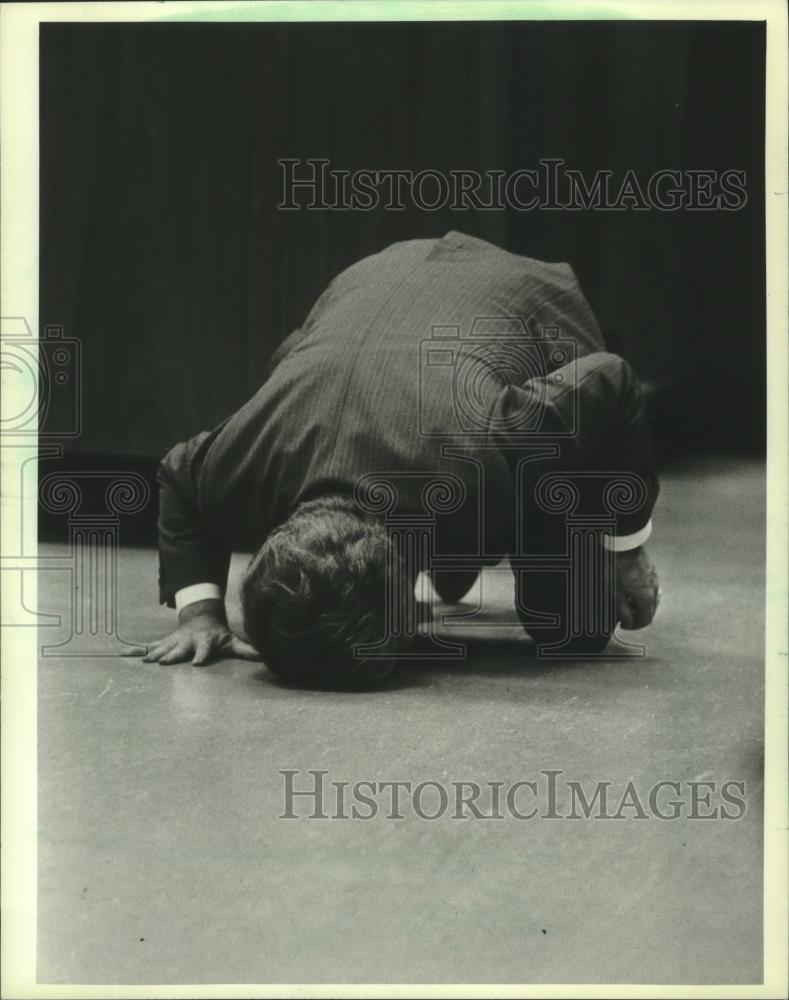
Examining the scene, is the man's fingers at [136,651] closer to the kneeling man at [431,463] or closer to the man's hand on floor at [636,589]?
the kneeling man at [431,463]

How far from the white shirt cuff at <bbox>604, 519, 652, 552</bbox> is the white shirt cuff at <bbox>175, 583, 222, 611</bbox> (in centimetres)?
59

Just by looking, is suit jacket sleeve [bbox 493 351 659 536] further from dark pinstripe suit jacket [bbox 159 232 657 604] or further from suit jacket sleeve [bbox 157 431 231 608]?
suit jacket sleeve [bbox 157 431 231 608]

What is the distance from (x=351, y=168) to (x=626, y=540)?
2.24 ft

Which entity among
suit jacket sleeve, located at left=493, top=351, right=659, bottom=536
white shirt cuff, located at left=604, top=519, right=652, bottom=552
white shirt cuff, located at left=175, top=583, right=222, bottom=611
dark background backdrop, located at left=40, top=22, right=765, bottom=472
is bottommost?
white shirt cuff, located at left=175, top=583, right=222, bottom=611

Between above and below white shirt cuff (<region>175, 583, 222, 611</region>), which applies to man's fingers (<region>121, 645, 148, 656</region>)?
below

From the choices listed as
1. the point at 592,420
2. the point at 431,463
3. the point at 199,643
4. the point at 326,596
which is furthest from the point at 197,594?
the point at 592,420

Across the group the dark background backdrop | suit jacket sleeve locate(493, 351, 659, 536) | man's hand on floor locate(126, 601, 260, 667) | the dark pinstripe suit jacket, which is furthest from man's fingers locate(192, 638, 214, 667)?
suit jacket sleeve locate(493, 351, 659, 536)

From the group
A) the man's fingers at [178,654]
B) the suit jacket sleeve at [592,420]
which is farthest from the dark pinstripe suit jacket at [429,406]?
the man's fingers at [178,654]

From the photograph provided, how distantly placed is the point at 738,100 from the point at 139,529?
1.09m

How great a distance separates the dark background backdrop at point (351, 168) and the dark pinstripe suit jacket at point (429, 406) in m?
0.04

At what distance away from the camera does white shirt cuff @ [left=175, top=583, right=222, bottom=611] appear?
207cm

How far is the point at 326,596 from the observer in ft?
6.32

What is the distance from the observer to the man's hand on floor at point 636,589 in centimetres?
202

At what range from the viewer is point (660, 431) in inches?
80.4
